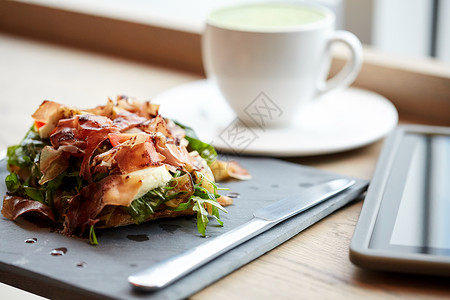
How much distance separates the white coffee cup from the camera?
107 centimetres

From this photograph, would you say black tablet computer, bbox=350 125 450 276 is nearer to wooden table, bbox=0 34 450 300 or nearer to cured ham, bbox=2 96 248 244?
wooden table, bbox=0 34 450 300

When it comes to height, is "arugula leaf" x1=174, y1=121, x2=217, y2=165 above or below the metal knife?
above

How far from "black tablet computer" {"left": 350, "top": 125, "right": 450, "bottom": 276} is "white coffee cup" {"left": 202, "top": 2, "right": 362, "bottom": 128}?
17cm

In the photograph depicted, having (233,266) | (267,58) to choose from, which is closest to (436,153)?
(267,58)

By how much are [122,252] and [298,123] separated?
53 centimetres

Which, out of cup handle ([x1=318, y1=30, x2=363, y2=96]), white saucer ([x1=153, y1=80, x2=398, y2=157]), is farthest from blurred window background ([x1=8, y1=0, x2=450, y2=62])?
cup handle ([x1=318, y1=30, x2=363, y2=96])

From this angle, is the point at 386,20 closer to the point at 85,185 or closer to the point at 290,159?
the point at 290,159

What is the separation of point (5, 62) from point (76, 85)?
0.84 feet

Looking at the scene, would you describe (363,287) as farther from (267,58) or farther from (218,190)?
(267,58)

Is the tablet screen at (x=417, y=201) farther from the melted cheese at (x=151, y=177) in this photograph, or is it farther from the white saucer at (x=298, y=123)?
the melted cheese at (x=151, y=177)

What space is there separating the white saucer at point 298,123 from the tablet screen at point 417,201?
10 centimetres

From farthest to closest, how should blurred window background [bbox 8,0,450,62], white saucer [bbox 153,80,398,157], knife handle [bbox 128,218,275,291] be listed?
1. blurred window background [bbox 8,0,450,62]
2. white saucer [bbox 153,80,398,157]
3. knife handle [bbox 128,218,275,291]

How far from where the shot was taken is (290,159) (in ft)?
3.40

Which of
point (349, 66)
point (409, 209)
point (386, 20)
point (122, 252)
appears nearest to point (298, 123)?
point (349, 66)
